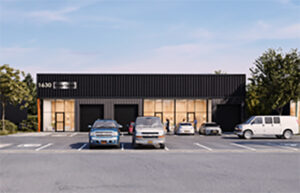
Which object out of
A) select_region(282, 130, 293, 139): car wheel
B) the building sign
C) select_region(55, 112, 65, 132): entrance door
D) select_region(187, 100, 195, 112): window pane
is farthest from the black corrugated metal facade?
select_region(282, 130, 293, 139): car wheel

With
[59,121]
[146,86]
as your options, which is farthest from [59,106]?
[146,86]

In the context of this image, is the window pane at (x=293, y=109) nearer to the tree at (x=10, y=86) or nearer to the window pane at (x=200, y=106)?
the window pane at (x=200, y=106)

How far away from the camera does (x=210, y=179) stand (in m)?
12.4

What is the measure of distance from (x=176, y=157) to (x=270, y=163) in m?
4.51

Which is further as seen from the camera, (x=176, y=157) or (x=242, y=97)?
(x=242, y=97)

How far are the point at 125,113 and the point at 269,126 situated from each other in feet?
66.5

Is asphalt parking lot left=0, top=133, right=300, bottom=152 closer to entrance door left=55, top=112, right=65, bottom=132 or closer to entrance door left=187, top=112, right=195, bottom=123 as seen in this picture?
entrance door left=55, top=112, right=65, bottom=132

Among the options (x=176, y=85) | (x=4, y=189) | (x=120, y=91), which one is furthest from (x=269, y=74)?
(x=4, y=189)

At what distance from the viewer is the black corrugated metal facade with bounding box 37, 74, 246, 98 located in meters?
48.1

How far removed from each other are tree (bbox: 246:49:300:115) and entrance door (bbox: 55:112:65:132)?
2361 centimetres

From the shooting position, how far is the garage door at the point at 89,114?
156 ft

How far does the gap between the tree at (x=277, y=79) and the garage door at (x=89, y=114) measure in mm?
19350

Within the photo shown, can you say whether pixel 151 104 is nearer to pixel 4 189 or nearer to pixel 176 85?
pixel 176 85

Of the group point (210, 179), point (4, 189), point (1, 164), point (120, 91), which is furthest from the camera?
point (120, 91)
